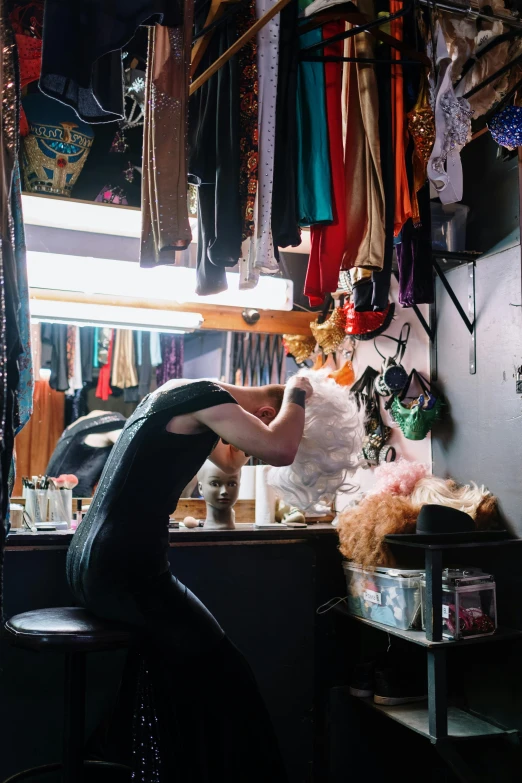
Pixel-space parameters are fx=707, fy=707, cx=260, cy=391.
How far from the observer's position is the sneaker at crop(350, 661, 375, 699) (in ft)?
9.60

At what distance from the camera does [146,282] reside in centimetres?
346

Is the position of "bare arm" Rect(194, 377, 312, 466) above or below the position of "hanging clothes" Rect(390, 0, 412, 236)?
below

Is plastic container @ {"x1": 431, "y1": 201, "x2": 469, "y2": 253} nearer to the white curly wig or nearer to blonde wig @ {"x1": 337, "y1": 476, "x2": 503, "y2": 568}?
the white curly wig

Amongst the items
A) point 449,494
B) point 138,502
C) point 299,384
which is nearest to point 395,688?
point 449,494

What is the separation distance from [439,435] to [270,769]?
182cm

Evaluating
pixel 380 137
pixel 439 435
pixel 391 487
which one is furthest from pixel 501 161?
pixel 391 487

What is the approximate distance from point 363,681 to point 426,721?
12.7 inches

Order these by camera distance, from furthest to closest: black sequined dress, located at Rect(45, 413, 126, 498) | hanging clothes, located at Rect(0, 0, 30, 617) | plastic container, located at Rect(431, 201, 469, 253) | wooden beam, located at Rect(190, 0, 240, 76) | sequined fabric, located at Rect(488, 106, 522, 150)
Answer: black sequined dress, located at Rect(45, 413, 126, 498)
plastic container, located at Rect(431, 201, 469, 253)
sequined fabric, located at Rect(488, 106, 522, 150)
wooden beam, located at Rect(190, 0, 240, 76)
hanging clothes, located at Rect(0, 0, 30, 617)

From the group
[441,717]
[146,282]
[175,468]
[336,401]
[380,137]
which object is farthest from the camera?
[146,282]

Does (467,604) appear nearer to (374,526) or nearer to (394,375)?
(374,526)

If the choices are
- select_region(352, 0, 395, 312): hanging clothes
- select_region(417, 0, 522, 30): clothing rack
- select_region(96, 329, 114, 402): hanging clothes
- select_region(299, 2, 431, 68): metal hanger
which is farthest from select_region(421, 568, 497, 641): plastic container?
select_region(96, 329, 114, 402): hanging clothes

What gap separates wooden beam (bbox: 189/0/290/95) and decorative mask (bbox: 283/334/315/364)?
195 cm

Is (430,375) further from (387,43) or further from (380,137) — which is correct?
(387,43)

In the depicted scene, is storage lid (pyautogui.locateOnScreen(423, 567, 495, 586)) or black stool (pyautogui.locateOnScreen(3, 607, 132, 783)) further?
storage lid (pyautogui.locateOnScreen(423, 567, 495, 586))
